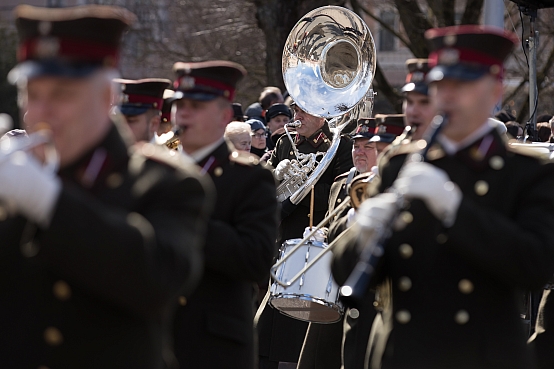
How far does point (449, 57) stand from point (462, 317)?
924 millimetres

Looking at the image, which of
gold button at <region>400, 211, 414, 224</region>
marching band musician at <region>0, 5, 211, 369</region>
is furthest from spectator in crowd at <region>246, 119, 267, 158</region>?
marching band musician at <region>0, 5, 211, 369</region>

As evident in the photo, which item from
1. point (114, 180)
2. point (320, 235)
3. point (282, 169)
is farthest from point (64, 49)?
point (282, 169)

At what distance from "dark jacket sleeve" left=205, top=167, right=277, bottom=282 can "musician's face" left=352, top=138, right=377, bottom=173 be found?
5.47 ft

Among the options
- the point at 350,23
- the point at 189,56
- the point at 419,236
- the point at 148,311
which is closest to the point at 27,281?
the point at 148,311

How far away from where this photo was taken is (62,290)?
308 cm

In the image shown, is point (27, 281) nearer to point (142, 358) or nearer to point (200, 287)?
point (142, 358)

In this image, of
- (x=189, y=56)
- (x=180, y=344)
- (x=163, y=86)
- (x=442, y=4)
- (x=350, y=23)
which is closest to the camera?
(x=180, y=344)

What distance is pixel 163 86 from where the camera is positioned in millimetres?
5609

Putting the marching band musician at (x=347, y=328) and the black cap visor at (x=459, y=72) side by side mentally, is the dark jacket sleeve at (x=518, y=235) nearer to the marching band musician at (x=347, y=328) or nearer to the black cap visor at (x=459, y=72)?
the black cap visor at (x=459, y=72)

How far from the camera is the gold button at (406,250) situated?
3.68m

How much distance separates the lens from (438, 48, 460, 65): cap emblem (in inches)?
140

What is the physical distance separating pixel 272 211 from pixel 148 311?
5.38ft

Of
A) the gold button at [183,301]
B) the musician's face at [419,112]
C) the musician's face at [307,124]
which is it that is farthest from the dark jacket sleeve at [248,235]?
the musician's face at [307,124]

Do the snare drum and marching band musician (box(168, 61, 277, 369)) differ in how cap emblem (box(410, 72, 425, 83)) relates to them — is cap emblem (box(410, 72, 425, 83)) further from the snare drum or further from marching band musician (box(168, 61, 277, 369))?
the snare drum
